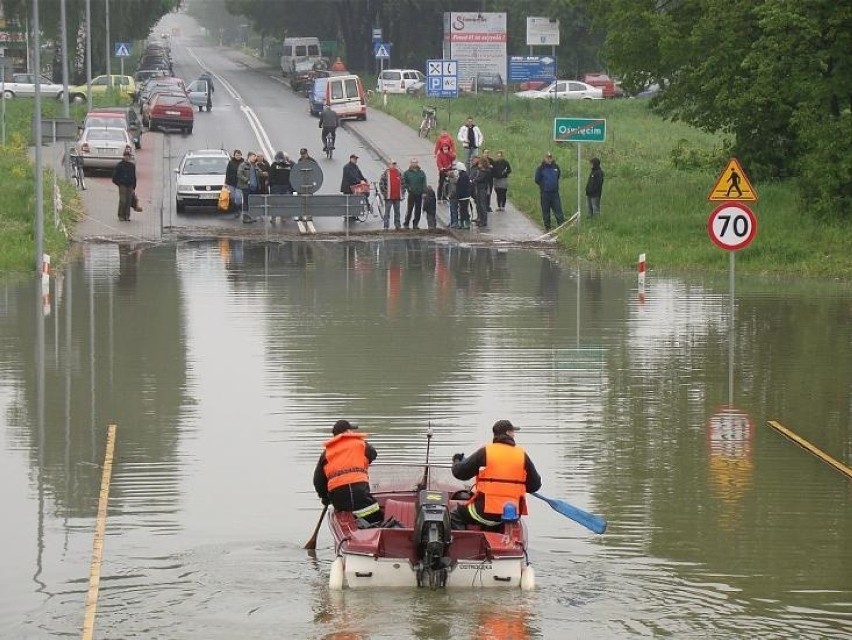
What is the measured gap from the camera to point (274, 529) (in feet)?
45.6

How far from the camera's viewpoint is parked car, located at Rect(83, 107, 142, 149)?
5006cm

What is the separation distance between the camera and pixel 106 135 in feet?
157

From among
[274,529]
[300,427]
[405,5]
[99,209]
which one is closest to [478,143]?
[99,209]

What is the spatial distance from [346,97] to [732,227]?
44.9 meters

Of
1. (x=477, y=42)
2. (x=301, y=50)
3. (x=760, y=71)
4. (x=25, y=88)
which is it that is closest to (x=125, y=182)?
(x=760, y=71)

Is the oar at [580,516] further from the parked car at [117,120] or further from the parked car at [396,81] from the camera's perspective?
the parked car at [396,81]

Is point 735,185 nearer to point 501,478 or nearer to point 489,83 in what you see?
point 501,478

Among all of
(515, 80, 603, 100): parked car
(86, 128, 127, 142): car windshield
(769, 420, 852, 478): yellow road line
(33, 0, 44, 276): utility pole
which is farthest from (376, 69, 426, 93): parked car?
(769, 420, 852, 478): yellow road line

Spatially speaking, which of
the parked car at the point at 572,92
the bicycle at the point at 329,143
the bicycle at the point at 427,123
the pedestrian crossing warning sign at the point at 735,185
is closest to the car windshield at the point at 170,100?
the bicycle at the point at 427,123

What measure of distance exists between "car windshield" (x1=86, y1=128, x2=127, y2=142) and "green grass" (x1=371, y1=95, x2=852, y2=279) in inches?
426

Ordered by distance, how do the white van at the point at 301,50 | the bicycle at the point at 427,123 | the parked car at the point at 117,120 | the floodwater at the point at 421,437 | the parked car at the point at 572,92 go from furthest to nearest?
1. the white van at the point at 301,50
2. the parked car at the point at 572,92
3. the bicycle at the point at 427,123
4. the parked car at the point at 117,120
5. the floodwater at the point at 421,437

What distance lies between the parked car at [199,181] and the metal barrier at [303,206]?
2508 mm

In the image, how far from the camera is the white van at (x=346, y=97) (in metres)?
64.5

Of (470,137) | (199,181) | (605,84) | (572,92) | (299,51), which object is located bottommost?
(199,181)
